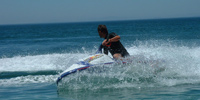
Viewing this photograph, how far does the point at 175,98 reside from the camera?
5.25m

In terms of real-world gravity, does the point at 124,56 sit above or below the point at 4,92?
above

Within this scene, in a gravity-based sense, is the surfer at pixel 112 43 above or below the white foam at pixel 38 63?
above

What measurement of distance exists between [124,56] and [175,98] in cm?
188

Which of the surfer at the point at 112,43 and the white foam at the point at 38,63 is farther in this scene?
the white foam at the point at 38,63

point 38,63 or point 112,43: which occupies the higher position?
point 112,43

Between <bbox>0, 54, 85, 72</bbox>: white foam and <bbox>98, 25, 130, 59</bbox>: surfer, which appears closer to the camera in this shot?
<bbox>98, 25, 130, 59</bbox>: surfer

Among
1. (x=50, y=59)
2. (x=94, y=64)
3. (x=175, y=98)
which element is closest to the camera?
(x=175, y=98)

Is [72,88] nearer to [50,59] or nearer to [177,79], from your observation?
[177,79]

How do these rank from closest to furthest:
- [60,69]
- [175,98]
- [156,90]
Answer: [175,98]
[156,90]
[60,69]

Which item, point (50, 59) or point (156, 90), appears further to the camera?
point (50, 59)

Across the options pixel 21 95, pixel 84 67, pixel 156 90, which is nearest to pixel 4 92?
pixel 21 95

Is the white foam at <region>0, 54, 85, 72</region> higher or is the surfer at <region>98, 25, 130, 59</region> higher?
the surfer at <region>98, 25, 130, 59</region>

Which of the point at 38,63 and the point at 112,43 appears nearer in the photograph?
the point at 112,43

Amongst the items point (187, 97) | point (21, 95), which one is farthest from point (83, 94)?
point (187, 97)
